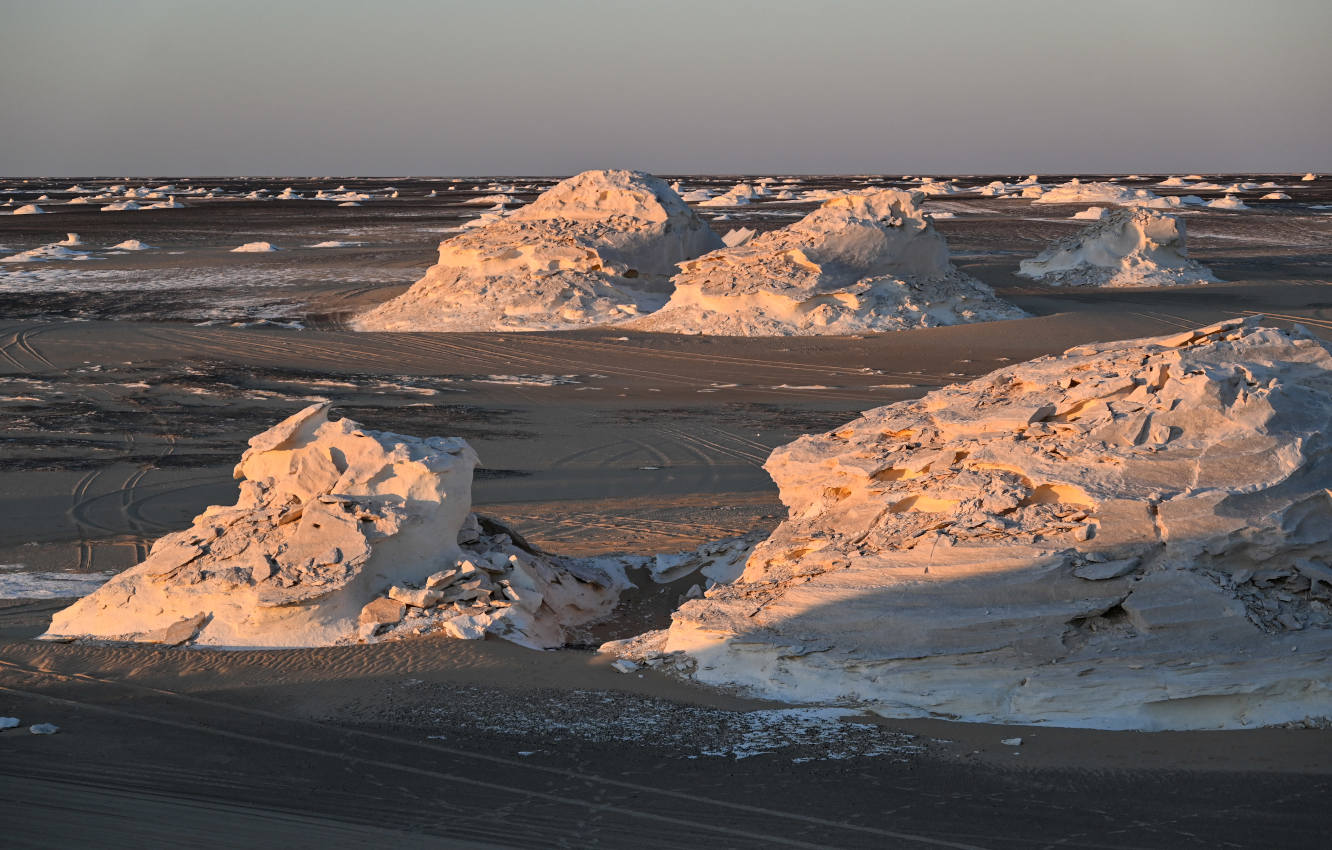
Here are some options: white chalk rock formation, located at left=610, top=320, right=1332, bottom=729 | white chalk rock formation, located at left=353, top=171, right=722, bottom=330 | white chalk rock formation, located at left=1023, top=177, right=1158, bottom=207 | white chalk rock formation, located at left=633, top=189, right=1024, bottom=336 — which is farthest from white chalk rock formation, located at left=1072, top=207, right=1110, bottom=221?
white chalk rock formation, located at left=610, top=320, right=1332, bottom=729

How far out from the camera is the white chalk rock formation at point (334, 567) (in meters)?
6.68

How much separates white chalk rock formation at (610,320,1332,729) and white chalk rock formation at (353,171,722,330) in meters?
14.7

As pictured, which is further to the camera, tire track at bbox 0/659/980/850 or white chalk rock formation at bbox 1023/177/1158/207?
white chalk rock formation at bbox 1023/177/1158/207

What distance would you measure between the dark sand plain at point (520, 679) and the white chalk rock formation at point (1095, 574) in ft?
0.72

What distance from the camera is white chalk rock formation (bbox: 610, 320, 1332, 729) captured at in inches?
213

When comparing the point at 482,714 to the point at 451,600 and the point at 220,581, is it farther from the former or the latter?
the point at 220,581

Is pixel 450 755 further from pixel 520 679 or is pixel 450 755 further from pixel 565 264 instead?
pixel 565 264

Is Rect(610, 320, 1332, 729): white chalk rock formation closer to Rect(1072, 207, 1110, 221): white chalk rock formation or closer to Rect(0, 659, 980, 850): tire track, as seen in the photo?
Rect(0, 659, 980, 850): tire track

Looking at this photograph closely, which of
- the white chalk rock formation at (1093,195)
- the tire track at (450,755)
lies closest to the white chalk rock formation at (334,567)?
the tire track at (450,755)

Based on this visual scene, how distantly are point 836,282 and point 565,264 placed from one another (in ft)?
15.6

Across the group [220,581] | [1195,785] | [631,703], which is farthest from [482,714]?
[1195,785]

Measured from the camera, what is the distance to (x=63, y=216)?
56.8m

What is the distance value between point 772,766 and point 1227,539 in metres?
2.25

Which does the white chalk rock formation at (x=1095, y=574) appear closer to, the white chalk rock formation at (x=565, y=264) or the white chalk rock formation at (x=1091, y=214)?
the white chalk rock formation at (x=565, y=264)
